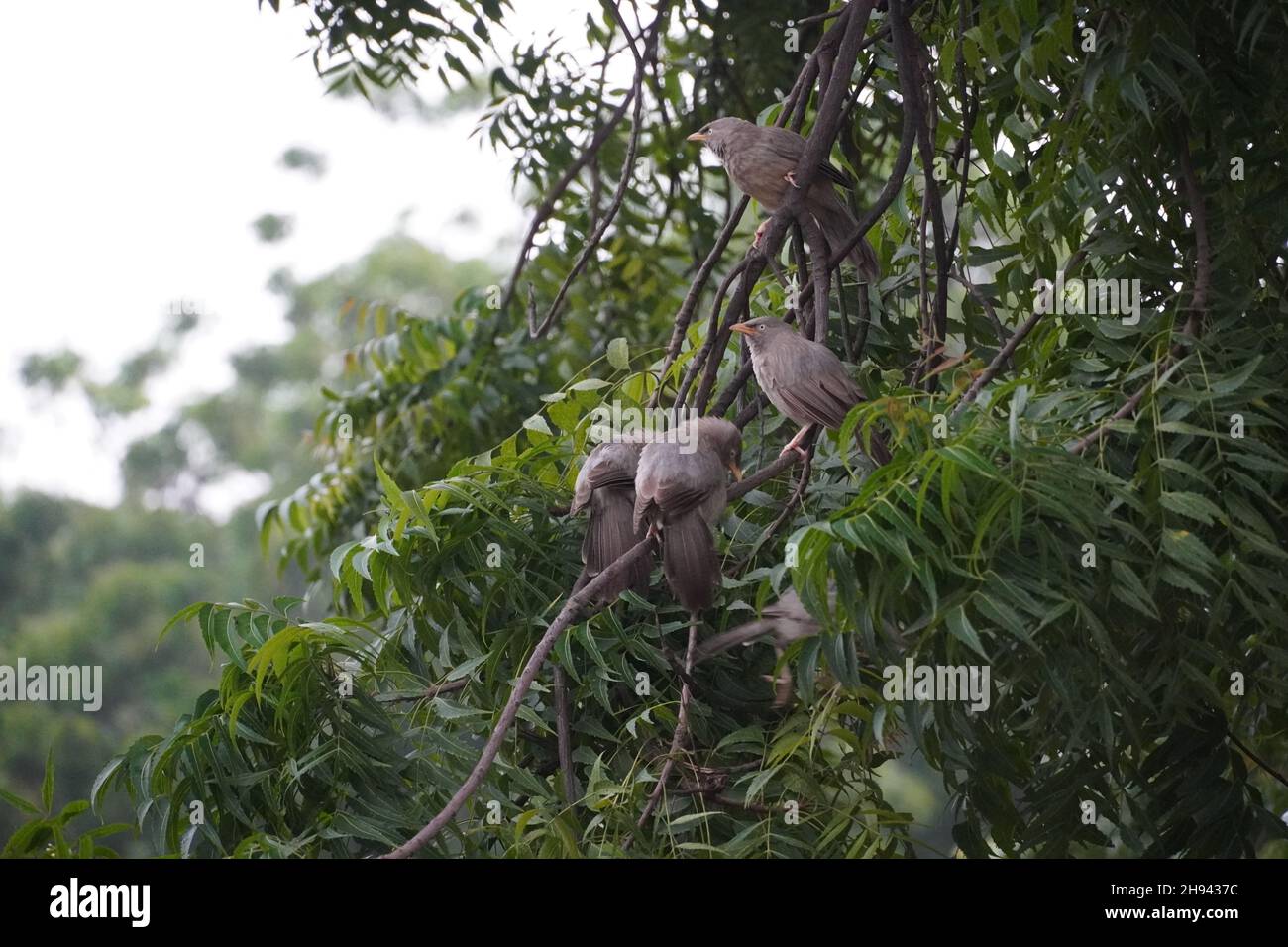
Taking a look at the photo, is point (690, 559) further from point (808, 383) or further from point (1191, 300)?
point (1191, 300)

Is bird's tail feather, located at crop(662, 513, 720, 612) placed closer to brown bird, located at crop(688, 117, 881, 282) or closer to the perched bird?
the perched bird

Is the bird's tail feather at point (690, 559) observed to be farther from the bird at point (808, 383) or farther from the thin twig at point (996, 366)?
the thin twig at point (996, 366)

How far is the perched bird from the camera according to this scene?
106 inches

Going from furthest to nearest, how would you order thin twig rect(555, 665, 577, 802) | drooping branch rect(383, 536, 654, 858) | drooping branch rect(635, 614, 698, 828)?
thin twig rect(555, 665, 577, 802) → drooping branch rect(635, 614, 698, 828) → drooping branch rect(383, 536, 654, 858)

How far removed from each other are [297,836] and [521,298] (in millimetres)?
3055

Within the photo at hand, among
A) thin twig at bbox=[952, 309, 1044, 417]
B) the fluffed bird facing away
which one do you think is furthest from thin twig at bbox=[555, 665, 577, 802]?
thin twig at bbox=[952, 309, 1044, 417]

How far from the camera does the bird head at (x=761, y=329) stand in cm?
274

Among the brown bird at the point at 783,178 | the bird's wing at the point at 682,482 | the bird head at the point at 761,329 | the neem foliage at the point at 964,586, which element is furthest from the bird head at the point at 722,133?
the bird's wing at the point at 682,482

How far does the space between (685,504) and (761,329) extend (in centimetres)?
51

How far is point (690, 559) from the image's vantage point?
2510mm

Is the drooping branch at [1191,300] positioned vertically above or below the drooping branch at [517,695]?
above

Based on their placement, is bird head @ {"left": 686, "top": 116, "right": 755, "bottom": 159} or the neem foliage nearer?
the neem foliage

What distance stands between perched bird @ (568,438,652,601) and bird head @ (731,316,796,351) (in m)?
0.31

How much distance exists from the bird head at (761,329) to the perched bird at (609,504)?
31cm
